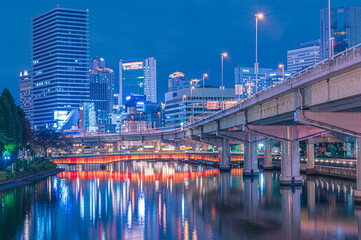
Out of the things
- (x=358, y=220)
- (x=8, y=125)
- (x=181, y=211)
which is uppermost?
(x=8, y=125)

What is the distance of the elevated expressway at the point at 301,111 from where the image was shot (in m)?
37.1

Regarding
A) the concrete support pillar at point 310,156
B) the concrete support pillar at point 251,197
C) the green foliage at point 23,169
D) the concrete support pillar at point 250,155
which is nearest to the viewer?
the concrete support pillar at point 251,197

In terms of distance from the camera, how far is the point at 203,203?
5738 cm

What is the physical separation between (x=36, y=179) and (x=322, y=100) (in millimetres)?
63214

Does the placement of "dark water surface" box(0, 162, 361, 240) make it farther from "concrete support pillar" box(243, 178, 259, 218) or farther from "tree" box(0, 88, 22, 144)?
"tree" box(0, 88, 22, 144)

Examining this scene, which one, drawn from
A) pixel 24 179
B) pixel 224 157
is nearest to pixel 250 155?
pixel 224 157

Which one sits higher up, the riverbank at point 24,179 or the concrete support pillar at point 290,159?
the concrete support pillar at point 290,159

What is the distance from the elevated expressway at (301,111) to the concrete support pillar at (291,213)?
5719 mm

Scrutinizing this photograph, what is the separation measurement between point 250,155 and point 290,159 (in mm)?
24242

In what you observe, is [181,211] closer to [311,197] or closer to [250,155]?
[311,197]

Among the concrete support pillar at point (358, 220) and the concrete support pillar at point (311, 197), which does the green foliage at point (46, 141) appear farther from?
the concrete support pillar at point (358, 220)

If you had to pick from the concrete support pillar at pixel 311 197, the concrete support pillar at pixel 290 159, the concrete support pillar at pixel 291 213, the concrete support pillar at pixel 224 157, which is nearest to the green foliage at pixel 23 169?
the concrete support pillar at pixel 224 157

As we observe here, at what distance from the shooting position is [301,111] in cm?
4622

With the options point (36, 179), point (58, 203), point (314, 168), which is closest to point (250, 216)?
point (58, 203)
